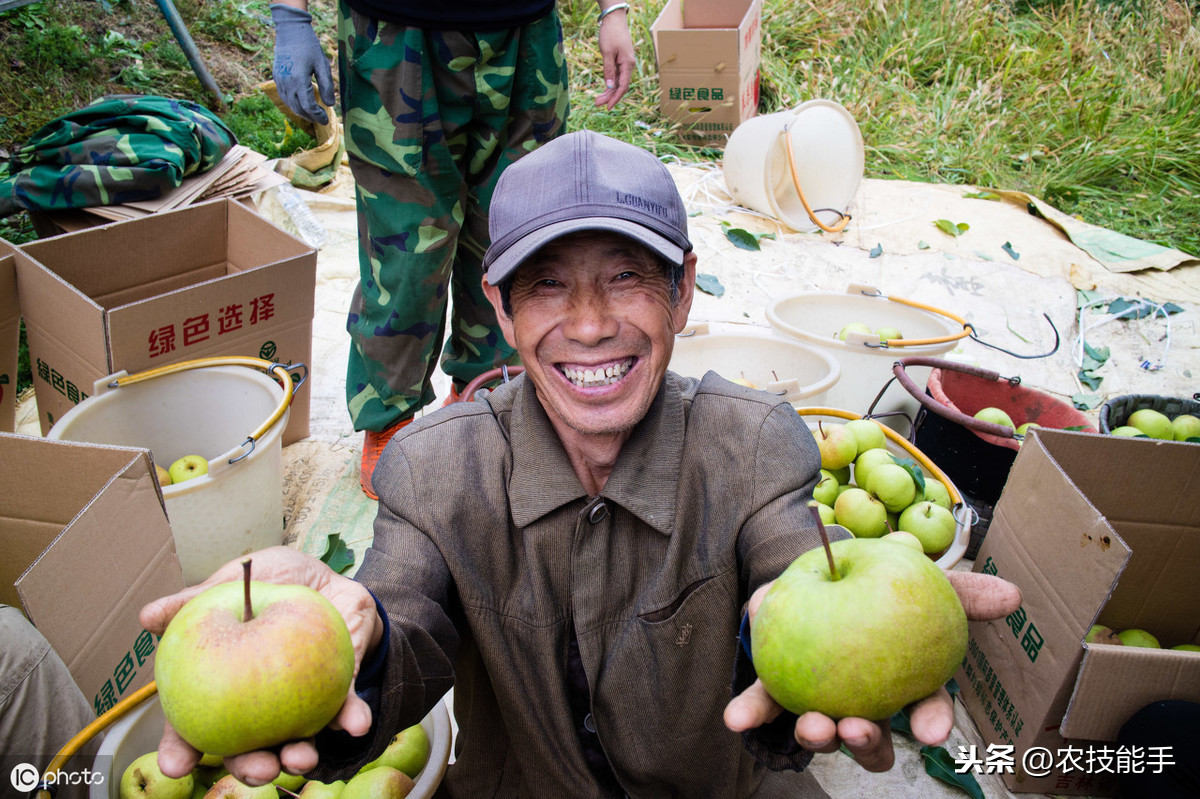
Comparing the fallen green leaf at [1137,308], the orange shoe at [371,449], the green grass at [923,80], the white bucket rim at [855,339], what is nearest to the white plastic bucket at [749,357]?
the white bucket rim at [855,339]

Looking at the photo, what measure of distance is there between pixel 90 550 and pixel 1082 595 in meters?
2.31

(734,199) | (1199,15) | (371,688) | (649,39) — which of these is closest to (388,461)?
(371,688)

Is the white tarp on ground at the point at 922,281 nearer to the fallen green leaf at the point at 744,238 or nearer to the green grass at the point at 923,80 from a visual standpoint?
the fallen green leaf at the point at 744,238

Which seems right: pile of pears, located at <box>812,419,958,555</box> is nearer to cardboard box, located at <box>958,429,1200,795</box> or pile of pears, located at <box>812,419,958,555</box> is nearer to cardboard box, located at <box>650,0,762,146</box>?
cardboard box, located at <box>958,429,1200,795</box>

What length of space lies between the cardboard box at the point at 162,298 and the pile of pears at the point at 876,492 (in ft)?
6.83

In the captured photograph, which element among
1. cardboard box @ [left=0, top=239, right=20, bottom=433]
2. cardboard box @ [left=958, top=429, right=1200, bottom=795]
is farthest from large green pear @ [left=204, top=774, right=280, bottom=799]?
Result: cardboard box @ [left=0, top=239, right=20, bottom=433]

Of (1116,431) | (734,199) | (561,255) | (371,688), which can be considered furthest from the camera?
(734,199)

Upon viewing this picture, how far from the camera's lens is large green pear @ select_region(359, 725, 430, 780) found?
71.2 inches

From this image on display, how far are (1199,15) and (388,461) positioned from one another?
951cm

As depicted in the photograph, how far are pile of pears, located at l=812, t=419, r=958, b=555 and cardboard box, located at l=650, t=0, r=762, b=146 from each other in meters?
4.28

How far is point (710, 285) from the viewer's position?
4.85 metres

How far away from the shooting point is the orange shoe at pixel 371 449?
3.14 meters

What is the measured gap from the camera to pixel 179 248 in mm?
3381

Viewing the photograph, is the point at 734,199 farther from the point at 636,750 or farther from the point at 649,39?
the point at 636,750
